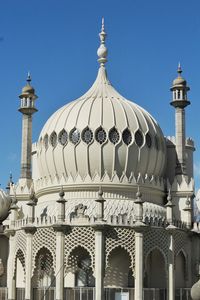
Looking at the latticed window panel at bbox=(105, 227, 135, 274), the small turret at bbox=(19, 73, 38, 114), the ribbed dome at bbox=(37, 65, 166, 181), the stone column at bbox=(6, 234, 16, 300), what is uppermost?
the small turret at bbox=(19, 73, 38, 114)

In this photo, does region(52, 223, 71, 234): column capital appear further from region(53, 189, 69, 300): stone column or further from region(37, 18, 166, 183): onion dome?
region(37, 18, 166, 183): onion dome

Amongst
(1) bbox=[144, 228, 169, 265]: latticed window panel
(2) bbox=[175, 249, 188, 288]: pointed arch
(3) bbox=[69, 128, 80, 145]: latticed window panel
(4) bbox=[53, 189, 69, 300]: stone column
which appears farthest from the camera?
(3) bbox=[69, 128, 80, 145]: latticed window panel

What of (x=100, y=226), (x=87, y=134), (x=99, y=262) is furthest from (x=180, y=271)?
(x=87, y=134)

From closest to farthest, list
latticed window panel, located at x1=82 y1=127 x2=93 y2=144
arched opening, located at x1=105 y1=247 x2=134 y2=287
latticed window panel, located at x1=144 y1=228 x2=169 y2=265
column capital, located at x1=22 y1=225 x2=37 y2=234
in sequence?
latticed window panel, located at x1=144 y1=228 x2=169 y2=265, column capital, located at x1=22 y1=225 x2=37 y2=234, arched opening, located at x1=105 y1=247 x2=134 y2=287, latticed window panel, located at x1=82 y1=127 x2=93 y2=144

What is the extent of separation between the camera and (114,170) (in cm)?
3894

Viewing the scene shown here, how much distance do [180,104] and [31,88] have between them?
34.0 feet

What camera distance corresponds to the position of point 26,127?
147 ft

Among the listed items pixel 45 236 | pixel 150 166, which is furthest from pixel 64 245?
pixel 150 166

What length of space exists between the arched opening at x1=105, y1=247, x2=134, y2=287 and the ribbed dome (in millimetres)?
4780

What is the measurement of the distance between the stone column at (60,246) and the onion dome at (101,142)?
3.54 metres

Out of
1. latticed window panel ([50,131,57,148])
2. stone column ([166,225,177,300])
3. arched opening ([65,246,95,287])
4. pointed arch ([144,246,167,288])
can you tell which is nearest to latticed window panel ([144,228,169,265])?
stone column ([166,225,177,300])

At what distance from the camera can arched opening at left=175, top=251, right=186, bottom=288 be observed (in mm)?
38844

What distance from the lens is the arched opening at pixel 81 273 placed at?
1449 inches

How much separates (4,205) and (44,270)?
21.7ft
